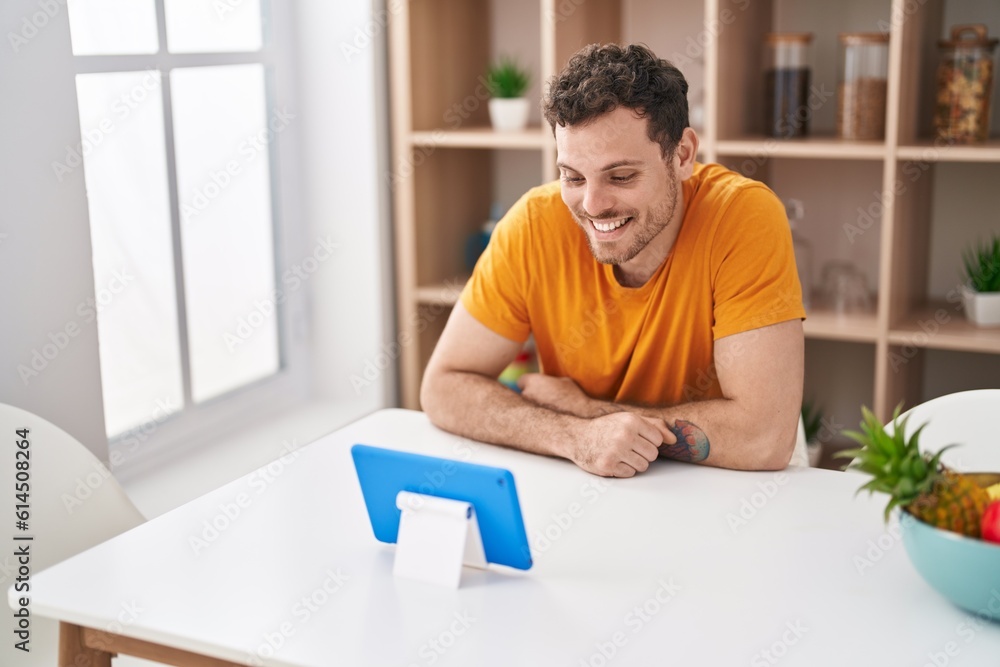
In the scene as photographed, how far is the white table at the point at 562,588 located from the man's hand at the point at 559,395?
0.20 meters

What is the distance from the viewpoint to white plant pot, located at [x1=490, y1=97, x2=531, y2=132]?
285 cm

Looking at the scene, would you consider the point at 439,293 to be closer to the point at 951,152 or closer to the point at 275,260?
the point at 275,260

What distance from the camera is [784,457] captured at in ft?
5.20

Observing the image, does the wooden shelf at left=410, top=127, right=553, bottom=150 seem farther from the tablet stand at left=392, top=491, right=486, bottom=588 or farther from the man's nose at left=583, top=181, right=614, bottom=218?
the tablet stand at left=392, top=491, right=486, bottom=588

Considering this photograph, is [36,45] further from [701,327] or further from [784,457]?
[784,457]

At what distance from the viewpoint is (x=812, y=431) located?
2775 millimetres

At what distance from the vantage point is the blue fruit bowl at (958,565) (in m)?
1.09

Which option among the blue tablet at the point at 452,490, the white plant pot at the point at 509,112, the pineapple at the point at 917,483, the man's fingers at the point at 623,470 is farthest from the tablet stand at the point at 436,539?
the white plant pot at the point at 509,112

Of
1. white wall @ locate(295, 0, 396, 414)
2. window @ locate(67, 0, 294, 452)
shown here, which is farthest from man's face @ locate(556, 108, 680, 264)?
white wall @ locate(295, 0, 396, 414)

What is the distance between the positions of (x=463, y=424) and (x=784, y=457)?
49cm

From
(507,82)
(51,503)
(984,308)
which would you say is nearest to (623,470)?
(51,503)

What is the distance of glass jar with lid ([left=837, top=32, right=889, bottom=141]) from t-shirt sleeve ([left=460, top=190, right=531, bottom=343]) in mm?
1055

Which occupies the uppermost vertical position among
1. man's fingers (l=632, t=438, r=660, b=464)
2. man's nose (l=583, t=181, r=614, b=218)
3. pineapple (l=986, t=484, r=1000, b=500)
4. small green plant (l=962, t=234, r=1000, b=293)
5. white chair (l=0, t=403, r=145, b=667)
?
man's nose (l=583, t=181, r=614, b=218)

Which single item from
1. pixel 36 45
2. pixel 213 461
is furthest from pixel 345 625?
pixel 213 461
